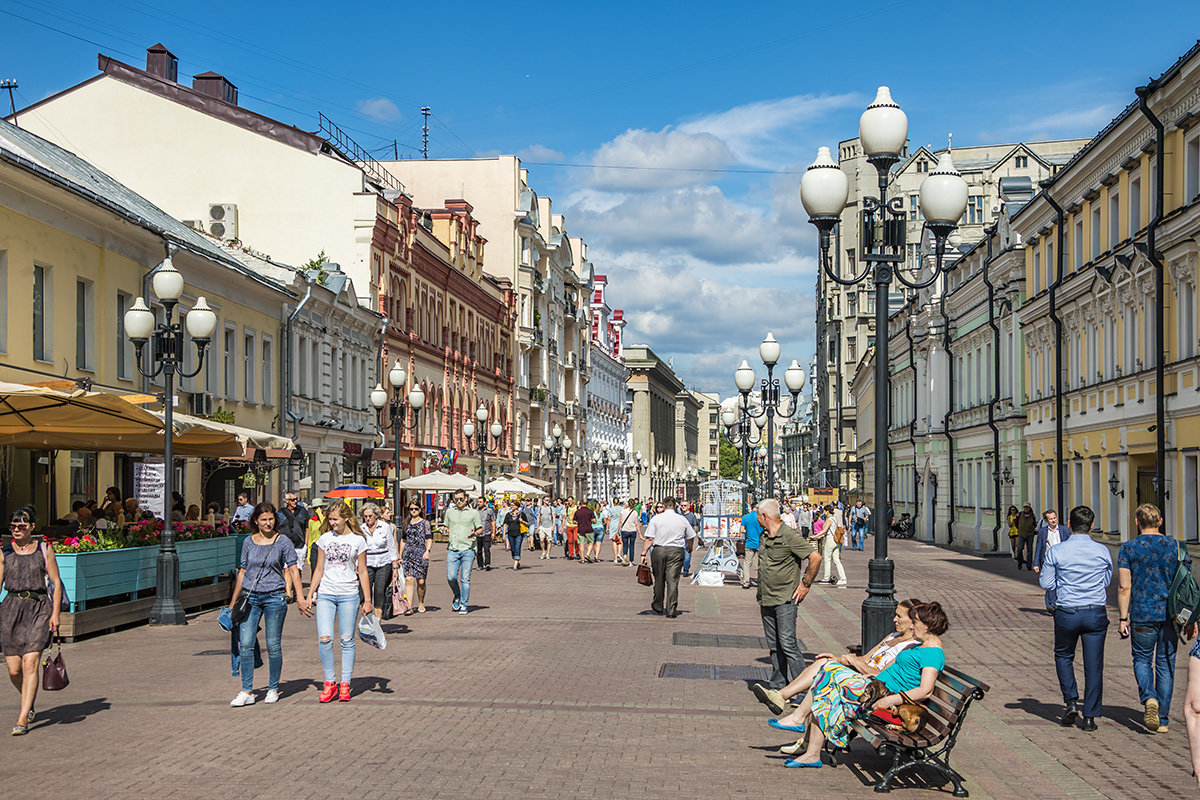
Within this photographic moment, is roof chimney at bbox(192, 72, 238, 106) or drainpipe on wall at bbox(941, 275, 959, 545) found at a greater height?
roof chimney at bbox(192, 72, 238, 106)

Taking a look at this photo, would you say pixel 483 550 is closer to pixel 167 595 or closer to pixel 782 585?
pixel 167 595

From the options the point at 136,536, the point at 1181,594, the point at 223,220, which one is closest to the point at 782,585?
the point at 1181,594

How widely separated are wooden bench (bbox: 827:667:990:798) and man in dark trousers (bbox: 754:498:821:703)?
2.80 m

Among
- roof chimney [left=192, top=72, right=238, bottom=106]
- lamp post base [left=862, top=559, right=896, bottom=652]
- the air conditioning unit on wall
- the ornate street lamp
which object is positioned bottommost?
lamp post base [left=862, top=559, right=896, bottom=652]

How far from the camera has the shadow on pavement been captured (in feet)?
32.9

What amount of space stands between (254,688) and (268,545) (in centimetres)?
153

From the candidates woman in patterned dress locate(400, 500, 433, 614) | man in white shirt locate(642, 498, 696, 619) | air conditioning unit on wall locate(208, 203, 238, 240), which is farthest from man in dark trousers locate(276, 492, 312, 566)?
air conditioning unit on wall locate(208, 203, 238, 240)

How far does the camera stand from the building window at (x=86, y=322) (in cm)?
2416

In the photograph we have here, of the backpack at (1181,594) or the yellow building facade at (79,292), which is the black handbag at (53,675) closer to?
the backpack at (1181,594)

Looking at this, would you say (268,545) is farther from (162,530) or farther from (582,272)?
(582,272)

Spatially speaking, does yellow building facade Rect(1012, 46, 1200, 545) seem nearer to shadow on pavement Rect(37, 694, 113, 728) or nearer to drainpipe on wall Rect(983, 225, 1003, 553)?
drainpipe on wall Rect(983, 225, 1003, 553)

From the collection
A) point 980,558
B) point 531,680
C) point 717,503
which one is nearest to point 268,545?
point 531,680

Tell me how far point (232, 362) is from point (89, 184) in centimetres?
690

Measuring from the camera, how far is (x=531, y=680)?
12.4m
